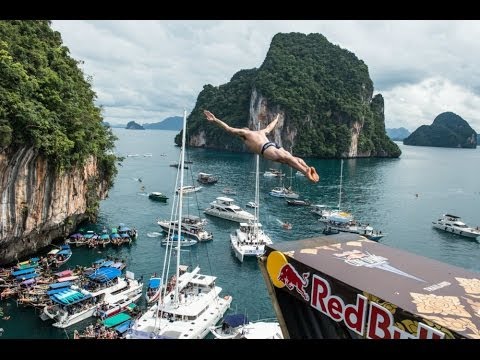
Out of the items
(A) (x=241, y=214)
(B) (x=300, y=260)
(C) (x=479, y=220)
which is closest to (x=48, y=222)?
(A) (x=241, y=214)

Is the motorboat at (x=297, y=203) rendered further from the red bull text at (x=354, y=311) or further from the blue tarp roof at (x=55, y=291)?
the red bull text at (x=354, y=311)

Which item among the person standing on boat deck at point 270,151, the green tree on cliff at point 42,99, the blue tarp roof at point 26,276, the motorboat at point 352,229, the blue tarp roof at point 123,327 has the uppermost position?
the green tree on cliff at point 42,99

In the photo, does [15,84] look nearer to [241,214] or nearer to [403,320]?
[403,320]

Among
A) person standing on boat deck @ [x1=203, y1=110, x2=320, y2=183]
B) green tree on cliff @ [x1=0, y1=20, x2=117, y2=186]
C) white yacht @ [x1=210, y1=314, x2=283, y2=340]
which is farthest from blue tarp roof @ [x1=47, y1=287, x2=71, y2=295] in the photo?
person standing on boat deck @ [x1=203, y1=110, x2=320, y2=183]

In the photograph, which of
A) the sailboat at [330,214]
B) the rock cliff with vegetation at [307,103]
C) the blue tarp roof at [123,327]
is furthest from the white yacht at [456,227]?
the rock cliff with vegetation at [307,103]

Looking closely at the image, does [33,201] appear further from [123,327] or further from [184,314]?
[184,314]

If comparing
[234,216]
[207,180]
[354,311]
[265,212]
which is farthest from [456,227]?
[354,311]

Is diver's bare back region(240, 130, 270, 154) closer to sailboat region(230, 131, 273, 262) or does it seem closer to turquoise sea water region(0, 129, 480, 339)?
turquoise sea water region(0, 129, 480, 339)
